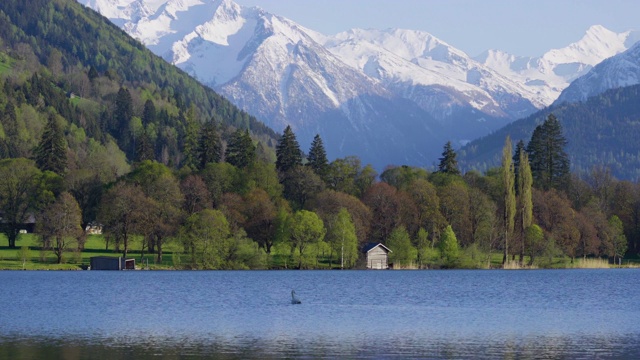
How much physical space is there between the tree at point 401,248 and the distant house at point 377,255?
119 cm

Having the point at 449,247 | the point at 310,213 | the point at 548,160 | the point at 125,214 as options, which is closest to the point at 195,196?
the point at 125,214

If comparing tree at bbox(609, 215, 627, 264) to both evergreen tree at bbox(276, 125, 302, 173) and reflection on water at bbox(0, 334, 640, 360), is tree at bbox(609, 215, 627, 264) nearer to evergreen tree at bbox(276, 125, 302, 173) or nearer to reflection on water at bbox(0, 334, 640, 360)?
evergreen tree at bbox(276, 125, 302, 173)

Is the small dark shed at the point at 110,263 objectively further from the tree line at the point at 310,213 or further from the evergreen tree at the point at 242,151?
the evergreen tree at the point at 242,151

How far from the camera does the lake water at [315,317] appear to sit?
55562mm

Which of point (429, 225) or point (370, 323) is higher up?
point (429, 225)

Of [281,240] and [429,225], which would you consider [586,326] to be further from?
[429,225]

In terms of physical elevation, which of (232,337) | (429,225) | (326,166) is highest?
(326,166)

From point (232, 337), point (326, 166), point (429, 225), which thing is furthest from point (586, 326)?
point (326, 166)

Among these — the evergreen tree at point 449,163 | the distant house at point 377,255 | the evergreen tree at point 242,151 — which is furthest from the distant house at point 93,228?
the evergreen tree at point 449,163

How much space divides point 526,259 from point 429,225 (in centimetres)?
1522

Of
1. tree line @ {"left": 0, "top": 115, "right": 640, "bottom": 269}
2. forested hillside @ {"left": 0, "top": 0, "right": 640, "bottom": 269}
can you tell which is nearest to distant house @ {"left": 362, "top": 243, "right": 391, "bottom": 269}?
forested hillside @ {"left": 0, "top": 0, "right": 640, "bottom": 269}

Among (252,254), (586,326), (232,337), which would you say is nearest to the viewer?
(232,337)

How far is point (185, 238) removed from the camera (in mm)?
137375

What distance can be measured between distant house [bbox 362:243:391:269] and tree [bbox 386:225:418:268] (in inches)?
46.8
